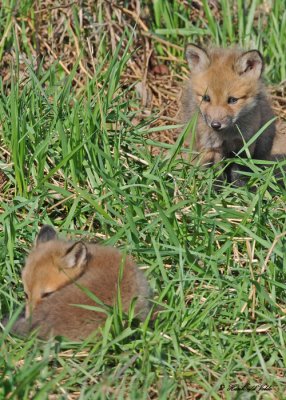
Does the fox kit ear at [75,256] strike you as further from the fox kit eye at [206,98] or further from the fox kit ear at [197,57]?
the fox kit ear at [197,57]

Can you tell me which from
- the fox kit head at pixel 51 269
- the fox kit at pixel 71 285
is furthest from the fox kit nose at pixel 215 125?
the fox kit head at pixel 51 269

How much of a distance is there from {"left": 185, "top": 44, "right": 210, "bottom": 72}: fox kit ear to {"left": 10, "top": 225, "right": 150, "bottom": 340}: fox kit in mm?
2674

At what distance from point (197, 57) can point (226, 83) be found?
408mm

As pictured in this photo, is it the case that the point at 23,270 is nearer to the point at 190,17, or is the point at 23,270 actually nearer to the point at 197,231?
the point at 197,231

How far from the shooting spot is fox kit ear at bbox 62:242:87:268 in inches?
193

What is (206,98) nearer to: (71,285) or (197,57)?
(197,57)

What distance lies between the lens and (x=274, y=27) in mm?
8484

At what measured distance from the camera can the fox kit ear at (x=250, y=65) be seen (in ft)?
23.3

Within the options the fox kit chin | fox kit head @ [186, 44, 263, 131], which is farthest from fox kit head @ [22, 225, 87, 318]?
fox kit head @ [186, 44, 263, 131]

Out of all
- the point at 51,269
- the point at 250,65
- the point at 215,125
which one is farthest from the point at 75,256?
the point at 250,65

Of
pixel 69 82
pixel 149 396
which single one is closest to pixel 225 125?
pixel 69 82

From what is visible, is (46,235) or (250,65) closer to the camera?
(46,235)

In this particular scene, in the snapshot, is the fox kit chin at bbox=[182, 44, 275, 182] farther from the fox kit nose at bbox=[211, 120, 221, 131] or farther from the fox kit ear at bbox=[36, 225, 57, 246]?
the fox kit ear at bbox=[36, 225, 57, 246]

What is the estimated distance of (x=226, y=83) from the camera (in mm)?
7141
